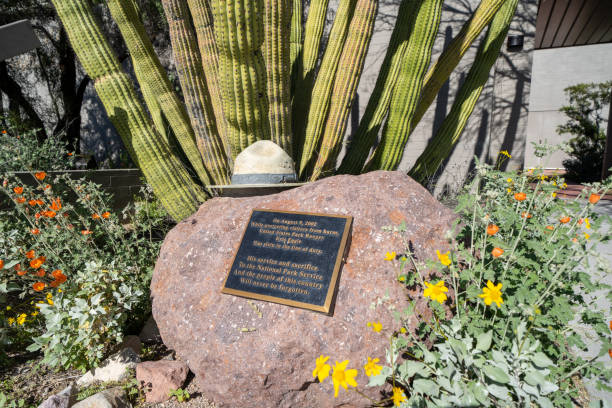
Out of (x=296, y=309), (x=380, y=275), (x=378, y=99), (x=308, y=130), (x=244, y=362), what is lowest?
(x=244, y=362)

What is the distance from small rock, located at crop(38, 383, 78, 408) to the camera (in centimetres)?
188

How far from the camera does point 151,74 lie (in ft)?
11.2

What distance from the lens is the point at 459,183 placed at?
5.62 m

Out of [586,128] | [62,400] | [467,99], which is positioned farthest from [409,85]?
[586,128]

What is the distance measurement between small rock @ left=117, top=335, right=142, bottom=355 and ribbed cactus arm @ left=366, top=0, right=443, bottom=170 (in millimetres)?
2862

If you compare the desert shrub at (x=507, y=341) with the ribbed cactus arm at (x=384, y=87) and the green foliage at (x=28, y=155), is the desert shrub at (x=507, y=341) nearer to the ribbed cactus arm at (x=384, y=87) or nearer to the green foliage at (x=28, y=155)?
the ribbed cactus arm at (x=384, y=87)

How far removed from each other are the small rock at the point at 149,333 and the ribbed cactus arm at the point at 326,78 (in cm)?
219

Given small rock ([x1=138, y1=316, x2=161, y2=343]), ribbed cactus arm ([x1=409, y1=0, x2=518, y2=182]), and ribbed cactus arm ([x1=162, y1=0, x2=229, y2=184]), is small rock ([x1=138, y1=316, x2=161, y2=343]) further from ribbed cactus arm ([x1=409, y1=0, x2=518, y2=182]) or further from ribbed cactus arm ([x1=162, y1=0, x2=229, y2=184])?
ribbed cactus arm ([x1=409, y1=0, x2=518, y2=182])

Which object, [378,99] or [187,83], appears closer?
[187,83]

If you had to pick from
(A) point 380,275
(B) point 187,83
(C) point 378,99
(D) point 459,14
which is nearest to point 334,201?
(A) point 380,275

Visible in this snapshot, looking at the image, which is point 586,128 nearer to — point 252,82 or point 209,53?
point 252,82

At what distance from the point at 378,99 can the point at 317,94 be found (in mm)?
698

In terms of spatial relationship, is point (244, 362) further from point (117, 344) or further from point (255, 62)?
point (255, 62)

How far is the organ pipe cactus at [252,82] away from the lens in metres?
2.87
